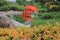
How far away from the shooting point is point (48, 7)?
68.8 ft

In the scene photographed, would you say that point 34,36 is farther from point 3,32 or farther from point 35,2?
point 35,2

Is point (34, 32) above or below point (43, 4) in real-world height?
above

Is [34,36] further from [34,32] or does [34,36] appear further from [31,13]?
[31,13]

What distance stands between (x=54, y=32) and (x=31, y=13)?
42.0 ft

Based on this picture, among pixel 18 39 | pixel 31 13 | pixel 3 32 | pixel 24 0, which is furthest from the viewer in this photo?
pixel 24 0

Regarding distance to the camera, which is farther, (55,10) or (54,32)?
(55,10)

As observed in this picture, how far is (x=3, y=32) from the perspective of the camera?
20.1 ft

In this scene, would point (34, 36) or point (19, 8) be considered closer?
point (34, 36)

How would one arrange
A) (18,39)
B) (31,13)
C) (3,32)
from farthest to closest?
(31,13), (3,32), (18,39)

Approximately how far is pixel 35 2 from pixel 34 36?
20.0 metres

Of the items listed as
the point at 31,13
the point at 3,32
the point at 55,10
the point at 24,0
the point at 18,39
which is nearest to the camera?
the point at 18,39

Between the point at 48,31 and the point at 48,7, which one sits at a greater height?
the point at 48,31

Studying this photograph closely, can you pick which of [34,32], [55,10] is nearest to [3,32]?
[34,32]

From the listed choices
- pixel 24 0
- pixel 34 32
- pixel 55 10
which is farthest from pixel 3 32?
pixel 24 0
